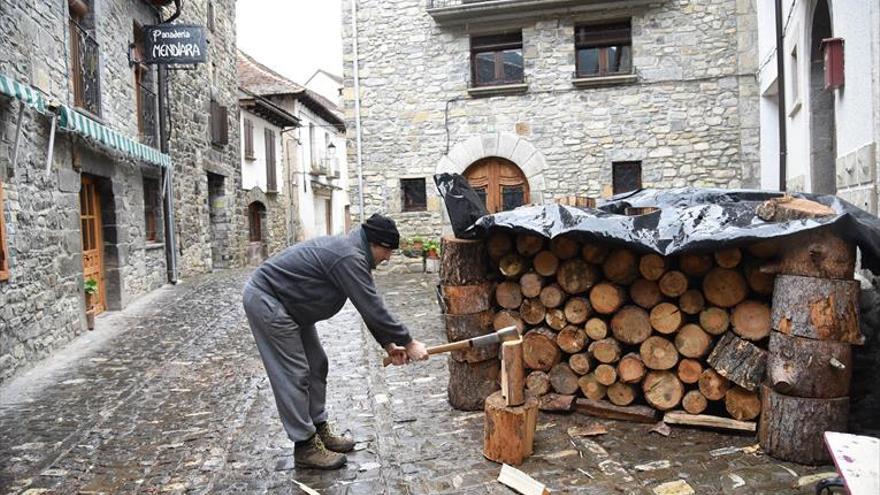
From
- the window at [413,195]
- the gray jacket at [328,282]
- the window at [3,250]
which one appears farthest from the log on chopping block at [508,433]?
the window at [413,195]

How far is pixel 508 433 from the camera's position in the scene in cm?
342

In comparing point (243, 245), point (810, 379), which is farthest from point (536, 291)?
point (243, 245)

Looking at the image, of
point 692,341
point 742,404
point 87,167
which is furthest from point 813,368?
point 87,167

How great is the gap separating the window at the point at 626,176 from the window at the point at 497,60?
2.44 m

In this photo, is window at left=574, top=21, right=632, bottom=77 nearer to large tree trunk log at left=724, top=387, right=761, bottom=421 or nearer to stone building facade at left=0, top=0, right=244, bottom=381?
stone building facade at left=0, top=0, right=244, bottom=381

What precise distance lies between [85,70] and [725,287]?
822cm

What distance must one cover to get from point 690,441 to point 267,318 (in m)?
2.49

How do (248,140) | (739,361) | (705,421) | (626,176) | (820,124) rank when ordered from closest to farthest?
(739,361)
(705,421)
(820,124)
(626,176)
(248,140)

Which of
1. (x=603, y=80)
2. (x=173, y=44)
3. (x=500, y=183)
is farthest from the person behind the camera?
(x=500, y=183)

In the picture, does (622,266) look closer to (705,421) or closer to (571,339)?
(571,339)

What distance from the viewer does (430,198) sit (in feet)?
40.9

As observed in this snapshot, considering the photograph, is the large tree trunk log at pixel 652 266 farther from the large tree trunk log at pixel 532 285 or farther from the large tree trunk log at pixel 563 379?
the large tree trunk log at pixel 563 379

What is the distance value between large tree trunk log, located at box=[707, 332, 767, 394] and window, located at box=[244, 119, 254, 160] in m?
16.1

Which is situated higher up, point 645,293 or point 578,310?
point 645,293
